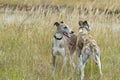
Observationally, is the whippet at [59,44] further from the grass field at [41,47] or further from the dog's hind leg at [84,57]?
the dog's hind leg at [84,57]

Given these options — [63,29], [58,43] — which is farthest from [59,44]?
[63,29]

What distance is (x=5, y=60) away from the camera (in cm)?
628

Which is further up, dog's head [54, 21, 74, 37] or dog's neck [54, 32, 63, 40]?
dog's head [54, 21, 74, 37]

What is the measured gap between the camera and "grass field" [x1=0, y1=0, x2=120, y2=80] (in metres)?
5.91

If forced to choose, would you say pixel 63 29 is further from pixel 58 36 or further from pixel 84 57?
pixel 84 57

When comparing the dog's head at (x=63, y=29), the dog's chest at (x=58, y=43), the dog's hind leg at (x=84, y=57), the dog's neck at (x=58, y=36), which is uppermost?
the dog's head at (x=63, y=29)

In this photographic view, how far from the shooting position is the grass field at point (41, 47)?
591cm

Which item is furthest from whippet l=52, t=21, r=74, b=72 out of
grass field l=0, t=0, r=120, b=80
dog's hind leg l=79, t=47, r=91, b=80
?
dog's hind leg l=79, t=47, r=91, b=80

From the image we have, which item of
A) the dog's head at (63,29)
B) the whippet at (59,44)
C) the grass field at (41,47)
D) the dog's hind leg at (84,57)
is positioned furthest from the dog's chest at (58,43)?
the dog's hind leg at (84,57)

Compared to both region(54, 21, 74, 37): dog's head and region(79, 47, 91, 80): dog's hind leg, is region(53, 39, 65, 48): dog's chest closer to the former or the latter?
region(54, 21, 74, 37): dog's head

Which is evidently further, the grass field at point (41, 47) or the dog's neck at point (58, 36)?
the dog's neck at point (58, 36)

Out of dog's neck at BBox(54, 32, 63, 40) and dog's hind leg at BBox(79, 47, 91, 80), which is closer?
dog's hind leg at BBox(79, 47, 91, 80)

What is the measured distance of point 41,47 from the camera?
7.62 m

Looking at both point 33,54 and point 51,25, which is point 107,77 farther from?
point 51,25
